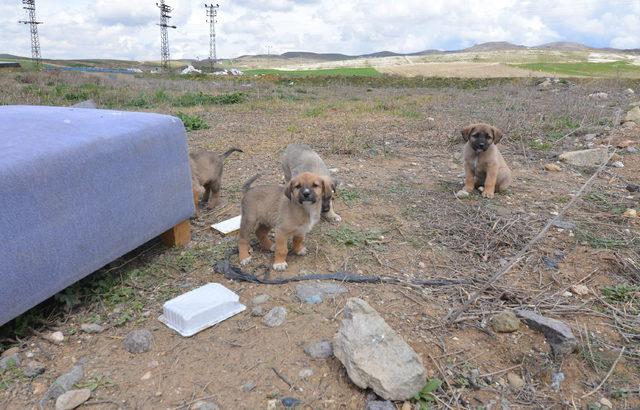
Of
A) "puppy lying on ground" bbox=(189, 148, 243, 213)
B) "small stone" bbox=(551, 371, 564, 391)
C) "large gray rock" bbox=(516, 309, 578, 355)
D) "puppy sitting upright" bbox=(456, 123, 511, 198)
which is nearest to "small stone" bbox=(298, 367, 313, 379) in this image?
"small stone" bbox=(551, 371, 564, 391)

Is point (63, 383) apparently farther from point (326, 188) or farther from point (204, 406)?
point (326, 188)

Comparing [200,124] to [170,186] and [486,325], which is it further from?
[486,325]

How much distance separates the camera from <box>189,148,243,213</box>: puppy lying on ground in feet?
18.4

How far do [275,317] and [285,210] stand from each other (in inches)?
46.0

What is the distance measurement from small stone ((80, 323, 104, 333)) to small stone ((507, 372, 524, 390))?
2.98m

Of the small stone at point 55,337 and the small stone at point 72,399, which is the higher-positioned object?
the small stone at point 55,337

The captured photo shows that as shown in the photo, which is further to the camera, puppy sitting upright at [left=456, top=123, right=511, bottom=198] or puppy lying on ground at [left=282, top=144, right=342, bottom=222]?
puppy sitting upright at [left=456, top=123, right=511, bottom=198]

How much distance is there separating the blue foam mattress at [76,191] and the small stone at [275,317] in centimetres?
149

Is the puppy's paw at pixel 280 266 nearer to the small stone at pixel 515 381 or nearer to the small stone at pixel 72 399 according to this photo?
the small stone at pixel 72 399

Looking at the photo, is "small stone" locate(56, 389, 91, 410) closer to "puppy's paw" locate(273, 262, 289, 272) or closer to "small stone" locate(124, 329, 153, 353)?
"small stone" locate(124, 329, 153, 353)

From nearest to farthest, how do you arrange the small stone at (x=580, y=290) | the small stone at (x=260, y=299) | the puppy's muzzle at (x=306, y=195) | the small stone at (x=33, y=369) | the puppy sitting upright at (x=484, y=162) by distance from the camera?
1. the small stone at (x=33, y=369)
2. the small stone at (x=260, y=299)
3. the small stone at (x=580, y=290)
4. the puppy's muzzle at (x=306, y=195)
5. the puppy sitting upright at (x=484, y=162)

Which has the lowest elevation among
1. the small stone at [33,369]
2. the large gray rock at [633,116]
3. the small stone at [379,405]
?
the small stone at [33,369]

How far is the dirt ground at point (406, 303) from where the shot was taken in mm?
2818

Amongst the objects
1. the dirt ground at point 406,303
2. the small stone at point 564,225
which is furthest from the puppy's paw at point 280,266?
the small stone at point 564,225
